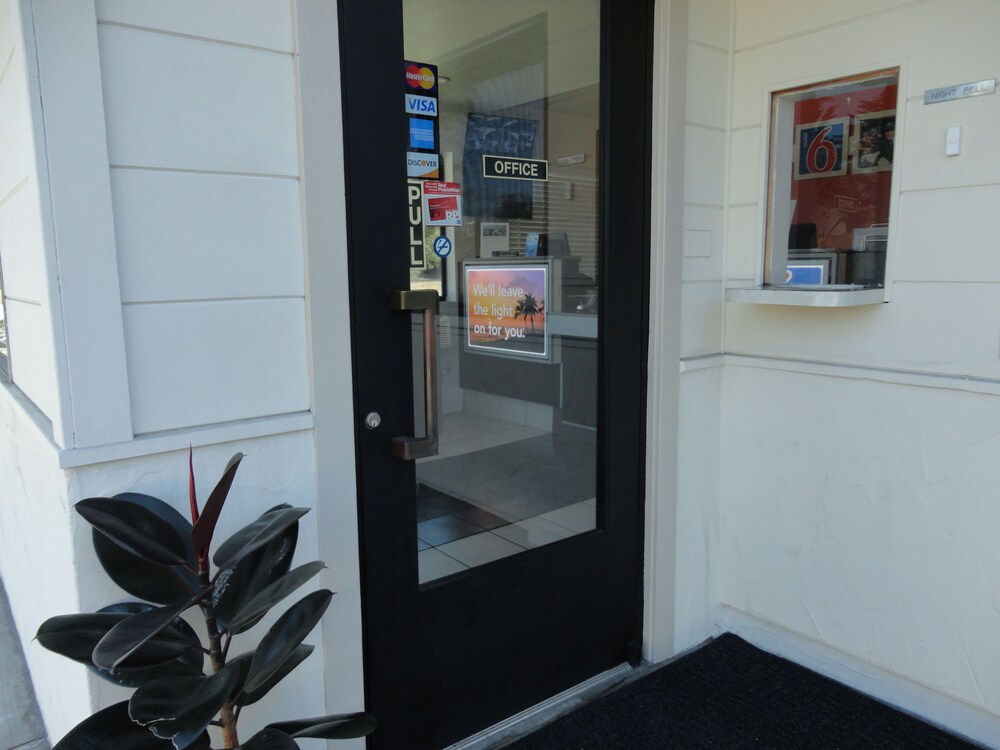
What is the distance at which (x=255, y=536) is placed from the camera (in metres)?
1.26

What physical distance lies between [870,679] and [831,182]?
1536mm

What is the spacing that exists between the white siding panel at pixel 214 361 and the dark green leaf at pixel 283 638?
443 millimetres

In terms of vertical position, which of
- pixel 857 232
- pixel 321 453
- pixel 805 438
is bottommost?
pixel 805 438

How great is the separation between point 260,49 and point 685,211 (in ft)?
4.49

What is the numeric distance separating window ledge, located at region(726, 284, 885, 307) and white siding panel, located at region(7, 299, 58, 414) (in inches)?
73.2

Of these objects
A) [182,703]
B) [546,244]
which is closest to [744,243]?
[546,244]

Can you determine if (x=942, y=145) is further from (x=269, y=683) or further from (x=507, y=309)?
(x=269, y=683)

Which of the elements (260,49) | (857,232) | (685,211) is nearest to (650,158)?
(685,211)

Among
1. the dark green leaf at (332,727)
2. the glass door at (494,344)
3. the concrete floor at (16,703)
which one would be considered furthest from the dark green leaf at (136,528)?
the concrete floor at (16,703)

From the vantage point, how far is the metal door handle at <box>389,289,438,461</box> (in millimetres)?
1672

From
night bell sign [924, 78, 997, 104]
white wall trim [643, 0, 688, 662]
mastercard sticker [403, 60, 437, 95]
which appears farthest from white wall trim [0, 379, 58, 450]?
night bell sign [924, 78, 997, 104]

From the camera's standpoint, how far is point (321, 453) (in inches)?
63.8

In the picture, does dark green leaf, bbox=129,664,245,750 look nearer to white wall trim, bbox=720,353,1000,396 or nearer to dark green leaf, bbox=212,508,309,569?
dark green leaf, bbox=212,508,309,569

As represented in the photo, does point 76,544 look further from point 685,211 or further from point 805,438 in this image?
point 805,438
